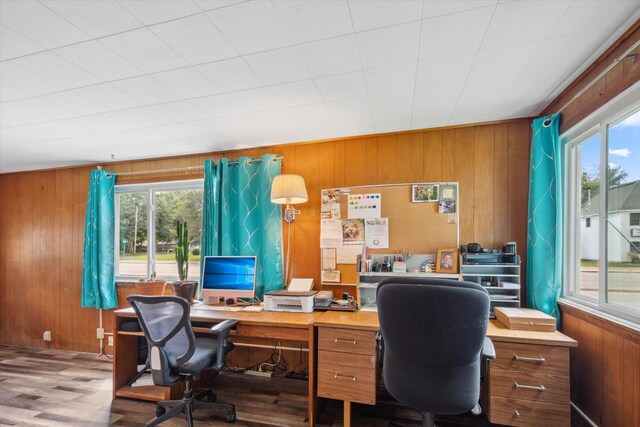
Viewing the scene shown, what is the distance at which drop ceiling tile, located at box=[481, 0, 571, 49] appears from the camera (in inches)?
50.8

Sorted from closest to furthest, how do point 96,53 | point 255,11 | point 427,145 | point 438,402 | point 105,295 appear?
1. point 255,11
2. point 438,402
3. point 96,53
4. point 427,145
5. point 105,295

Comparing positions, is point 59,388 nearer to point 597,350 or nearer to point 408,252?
point 408,252

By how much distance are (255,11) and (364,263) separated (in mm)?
1923

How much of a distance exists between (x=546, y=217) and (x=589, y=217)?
0.25 metres

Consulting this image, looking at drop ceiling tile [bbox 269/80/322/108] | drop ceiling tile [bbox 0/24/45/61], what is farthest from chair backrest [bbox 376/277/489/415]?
drop ceiling tile [bbox 0/24/45/61]

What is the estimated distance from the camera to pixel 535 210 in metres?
2.20

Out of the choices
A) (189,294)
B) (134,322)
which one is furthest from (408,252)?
(134,322)

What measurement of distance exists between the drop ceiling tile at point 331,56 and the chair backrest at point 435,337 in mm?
1215

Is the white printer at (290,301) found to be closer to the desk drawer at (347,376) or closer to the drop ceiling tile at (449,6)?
the desk drawer at (347,376)

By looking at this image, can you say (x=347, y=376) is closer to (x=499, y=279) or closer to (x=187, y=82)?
(x=499, y=279)

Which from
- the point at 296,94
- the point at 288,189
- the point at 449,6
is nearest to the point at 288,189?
the point at 288,189

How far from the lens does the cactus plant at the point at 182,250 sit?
3152mm

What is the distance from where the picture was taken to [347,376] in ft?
6.57

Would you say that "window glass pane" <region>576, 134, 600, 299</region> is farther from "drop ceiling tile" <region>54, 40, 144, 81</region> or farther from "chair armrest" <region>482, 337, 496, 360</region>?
"drop ceiling tile" <region>54, 40, 144, 81</region>
